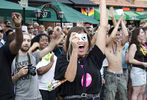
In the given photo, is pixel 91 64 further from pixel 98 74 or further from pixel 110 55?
pixel 110 55

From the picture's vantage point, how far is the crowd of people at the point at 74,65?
2.71m

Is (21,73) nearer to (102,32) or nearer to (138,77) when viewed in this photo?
(102,32)

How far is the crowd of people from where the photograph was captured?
8.90ft

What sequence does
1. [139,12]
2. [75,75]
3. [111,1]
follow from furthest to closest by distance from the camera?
[139,12] → [111,1] → [75,75]

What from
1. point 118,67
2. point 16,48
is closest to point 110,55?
point 118,67

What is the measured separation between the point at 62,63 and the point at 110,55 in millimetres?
2635

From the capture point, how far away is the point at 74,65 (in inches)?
103

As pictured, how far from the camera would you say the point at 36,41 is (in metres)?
4.99

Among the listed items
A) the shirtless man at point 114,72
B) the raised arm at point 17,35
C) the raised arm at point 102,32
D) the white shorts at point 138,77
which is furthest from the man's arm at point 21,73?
the white shorts at point 138,77

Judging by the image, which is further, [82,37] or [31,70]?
[31,70]

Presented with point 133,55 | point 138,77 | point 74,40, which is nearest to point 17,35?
point 74,40

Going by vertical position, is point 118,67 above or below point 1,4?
below

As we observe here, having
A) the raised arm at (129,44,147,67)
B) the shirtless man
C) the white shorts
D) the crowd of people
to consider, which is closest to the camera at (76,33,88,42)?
the crowd of people

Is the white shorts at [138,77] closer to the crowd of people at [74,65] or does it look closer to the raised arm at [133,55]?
the crowd of people at [74,65]
